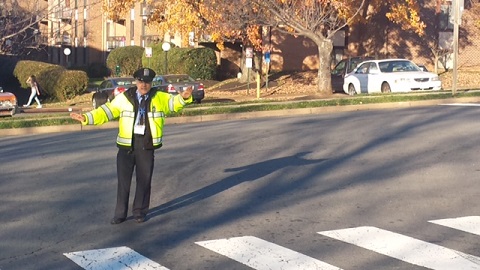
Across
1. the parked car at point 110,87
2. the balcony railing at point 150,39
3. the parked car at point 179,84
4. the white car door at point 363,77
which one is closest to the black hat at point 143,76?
the parked car at point 179,84

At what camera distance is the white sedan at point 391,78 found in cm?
2889

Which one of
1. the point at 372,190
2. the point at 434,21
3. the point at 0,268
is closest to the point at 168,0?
the point at 434,21

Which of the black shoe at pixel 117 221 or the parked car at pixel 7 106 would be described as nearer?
the black shoe at pixel 117 221

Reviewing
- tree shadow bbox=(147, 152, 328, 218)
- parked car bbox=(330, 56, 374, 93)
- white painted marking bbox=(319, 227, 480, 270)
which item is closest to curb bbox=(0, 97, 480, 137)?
tree shadow bbox=(147, 152, 328, 218)

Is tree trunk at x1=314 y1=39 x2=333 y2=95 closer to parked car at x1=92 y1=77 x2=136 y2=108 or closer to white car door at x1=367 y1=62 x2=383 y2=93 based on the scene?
white car door at x1=367 y1=62 x2=383 y2=93

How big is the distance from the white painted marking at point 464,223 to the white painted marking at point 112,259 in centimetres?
324

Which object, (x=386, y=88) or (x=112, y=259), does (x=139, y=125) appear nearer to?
(x=112, y=259)

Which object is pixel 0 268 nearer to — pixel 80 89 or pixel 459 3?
pixel 459 3

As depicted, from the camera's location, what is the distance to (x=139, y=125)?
909 centimetres

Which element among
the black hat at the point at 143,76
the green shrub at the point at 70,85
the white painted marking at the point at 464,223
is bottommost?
the white painted marking at the point at 464,223

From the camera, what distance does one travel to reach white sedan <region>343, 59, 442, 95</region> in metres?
28.9

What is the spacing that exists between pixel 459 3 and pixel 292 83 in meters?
15.3

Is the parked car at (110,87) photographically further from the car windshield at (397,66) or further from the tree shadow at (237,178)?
the tree shadow at (237,178)

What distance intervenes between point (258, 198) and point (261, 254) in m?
2.71
